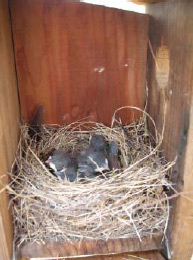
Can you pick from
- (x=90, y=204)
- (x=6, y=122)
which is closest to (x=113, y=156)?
(x=90, y=204)

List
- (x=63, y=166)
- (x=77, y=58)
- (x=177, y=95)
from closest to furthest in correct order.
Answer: (x=177, y=95), (x=63, y=166), (x=77, y=58)

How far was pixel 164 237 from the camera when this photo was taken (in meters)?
0.75

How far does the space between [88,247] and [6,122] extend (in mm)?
372

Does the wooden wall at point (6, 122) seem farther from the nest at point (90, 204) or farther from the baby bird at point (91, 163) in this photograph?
the baby bird at point (91, 163)

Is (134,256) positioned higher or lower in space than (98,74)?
lower

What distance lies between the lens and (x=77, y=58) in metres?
0.92

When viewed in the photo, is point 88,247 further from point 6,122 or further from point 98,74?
point 98,74

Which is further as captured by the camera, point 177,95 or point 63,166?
point 63,166

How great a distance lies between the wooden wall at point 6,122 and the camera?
2.06ft

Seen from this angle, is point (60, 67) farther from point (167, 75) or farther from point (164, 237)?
point (164, 237)

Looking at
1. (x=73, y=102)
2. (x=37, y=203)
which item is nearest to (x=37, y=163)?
(x=37, y=203)

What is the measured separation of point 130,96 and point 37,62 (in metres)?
0.32

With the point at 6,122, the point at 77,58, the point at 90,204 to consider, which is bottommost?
the point at 90,204

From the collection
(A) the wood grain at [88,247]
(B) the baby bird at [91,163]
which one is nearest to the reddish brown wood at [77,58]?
(B) the baby bird at [91,163]
